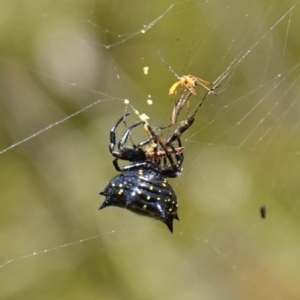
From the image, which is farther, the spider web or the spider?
the spider web

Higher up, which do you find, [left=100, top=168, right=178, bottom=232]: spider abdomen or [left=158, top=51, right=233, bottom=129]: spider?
[left=158, top=51, right=233, bottom=129]: spider

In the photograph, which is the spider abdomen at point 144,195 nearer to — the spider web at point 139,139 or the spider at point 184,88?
the spider at point 184,88

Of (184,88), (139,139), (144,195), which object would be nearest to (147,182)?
(144,195)

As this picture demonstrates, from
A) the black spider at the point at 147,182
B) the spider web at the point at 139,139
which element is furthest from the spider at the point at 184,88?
the spider web at the point at 139,139

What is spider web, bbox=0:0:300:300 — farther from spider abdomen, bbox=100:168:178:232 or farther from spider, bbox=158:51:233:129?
spider abdomen, bbox=100:168:178:232

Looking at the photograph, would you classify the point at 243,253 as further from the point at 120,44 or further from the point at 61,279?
the point at 120,44

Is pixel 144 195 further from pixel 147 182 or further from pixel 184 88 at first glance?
pixel 184 88

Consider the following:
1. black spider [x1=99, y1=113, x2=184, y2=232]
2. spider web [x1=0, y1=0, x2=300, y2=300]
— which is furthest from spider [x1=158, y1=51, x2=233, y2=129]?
spider web [x1=0, y1=0, x2=300, y2=300]

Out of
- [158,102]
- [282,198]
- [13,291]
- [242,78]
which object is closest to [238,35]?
[242,78]
